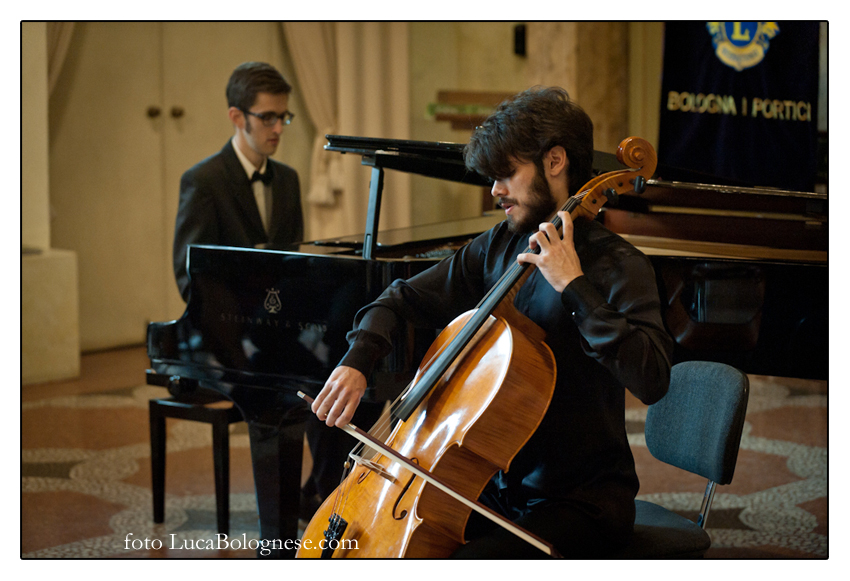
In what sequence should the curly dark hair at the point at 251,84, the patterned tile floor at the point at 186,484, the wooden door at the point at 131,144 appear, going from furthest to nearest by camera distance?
the wooden door at the point at 131,144 < the curly dark hair at the point at 251,84 < the patterned tile floor at the point at 186,484

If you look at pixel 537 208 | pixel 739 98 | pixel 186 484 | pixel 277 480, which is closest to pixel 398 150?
pixel 537 208

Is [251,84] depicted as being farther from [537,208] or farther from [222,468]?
[537,208]

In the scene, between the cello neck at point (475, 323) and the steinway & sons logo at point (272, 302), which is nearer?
the cello neck at point (475, 323)

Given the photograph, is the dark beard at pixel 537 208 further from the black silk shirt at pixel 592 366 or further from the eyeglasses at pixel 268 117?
the eyeglasses at pixel 268 117

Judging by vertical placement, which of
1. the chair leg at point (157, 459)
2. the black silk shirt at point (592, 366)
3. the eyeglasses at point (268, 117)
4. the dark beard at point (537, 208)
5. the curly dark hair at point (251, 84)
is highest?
the curly dark hair at point (251, 84)

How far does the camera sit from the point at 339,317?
1.93m

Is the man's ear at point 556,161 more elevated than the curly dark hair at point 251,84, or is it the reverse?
the curly dark hair at point 251,84

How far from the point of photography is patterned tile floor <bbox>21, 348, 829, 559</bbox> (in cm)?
243

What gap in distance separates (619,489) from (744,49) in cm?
Answer: 324

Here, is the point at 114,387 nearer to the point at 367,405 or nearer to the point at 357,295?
the point at 367,405

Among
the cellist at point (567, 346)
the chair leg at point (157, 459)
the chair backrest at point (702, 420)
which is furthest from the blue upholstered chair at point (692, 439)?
the chair leg at point (157, 459)

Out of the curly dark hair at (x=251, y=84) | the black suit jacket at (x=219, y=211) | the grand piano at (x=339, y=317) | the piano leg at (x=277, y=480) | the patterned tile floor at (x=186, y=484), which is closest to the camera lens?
the grand piano at (x=339, y=317)

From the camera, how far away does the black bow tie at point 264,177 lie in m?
2.92

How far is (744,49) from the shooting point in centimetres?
396
